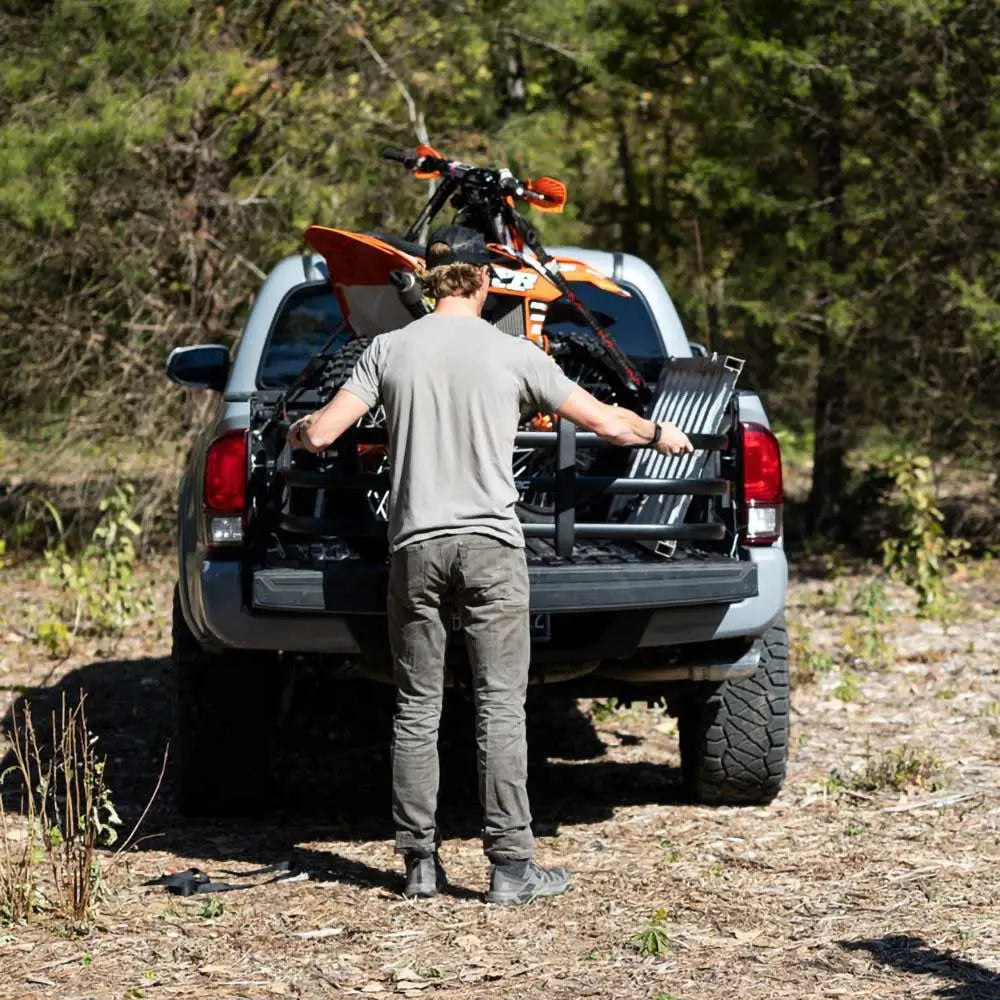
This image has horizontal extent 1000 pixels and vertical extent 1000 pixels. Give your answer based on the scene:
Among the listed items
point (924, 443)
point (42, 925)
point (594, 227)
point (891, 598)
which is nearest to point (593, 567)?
point (42, 925)

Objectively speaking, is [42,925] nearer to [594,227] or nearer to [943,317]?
[943,317]

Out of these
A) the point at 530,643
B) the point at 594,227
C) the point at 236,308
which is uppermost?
the point at 594,227

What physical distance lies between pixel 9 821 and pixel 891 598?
6141 millimetres


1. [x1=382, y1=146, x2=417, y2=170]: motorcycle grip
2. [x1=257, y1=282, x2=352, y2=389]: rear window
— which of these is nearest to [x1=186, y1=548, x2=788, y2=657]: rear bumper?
[x1=257, y1=282, x2=352, y2=389]: rear window

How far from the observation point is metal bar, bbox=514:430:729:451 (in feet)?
17.4

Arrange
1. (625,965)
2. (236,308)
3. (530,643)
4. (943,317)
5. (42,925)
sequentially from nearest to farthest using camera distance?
(625,965) → (42,925) → (530,643) → (943,317) → (236,308)

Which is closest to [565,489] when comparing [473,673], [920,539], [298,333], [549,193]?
[473,673]

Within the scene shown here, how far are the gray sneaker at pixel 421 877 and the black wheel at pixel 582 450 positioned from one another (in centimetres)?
111

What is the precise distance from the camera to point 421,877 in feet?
16.8

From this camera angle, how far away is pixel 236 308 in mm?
12398

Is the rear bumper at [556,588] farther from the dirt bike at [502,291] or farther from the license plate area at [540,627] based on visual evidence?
the dirt bike at [502,291]

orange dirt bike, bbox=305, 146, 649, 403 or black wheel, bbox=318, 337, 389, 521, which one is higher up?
orange dirt bike, bbox=305, 146, 649, 403

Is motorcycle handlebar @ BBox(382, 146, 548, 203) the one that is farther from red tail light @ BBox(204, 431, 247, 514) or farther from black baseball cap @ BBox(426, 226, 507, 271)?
red tail light @ BBox(204, 431, 247, 514)

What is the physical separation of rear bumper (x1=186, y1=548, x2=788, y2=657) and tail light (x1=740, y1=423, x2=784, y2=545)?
0.43 feet
